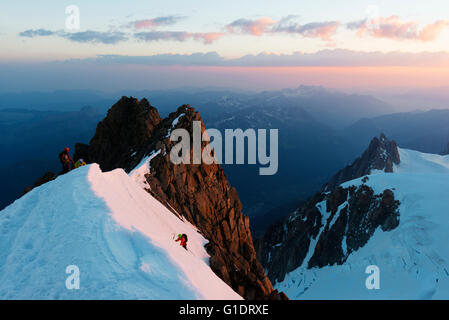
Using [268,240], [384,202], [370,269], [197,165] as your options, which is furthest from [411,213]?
[197,165]

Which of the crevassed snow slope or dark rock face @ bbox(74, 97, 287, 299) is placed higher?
the crevassed snow slope

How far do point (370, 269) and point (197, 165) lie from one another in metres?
50.4

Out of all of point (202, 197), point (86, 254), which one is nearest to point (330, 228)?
point (202, 197)

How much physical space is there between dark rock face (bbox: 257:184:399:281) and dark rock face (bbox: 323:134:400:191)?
59.3 meters

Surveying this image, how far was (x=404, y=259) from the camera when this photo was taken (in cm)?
6712

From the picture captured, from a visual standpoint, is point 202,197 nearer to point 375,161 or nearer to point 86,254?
point 86,254

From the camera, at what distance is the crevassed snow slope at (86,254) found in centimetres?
1002

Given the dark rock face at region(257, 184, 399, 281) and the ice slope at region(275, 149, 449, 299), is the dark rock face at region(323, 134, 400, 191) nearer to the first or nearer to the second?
the dark rock face at region(257, 184, 399, 281)

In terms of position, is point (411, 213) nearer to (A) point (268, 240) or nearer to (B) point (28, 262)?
(A) point (268, 240)

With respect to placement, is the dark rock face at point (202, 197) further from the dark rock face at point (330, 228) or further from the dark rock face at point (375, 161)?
the dark rock face at point (375, 161)

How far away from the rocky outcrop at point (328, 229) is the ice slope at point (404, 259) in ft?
8.43

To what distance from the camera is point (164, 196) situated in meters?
34.5

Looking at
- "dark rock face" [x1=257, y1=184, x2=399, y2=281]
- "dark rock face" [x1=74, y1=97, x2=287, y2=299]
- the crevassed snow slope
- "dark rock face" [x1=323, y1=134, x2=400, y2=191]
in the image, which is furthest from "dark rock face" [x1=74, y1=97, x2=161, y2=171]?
"dark rock face" [x1=323, y1=134, x2=400, y2=191]

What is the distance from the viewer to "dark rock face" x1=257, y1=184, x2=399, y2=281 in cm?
8088
